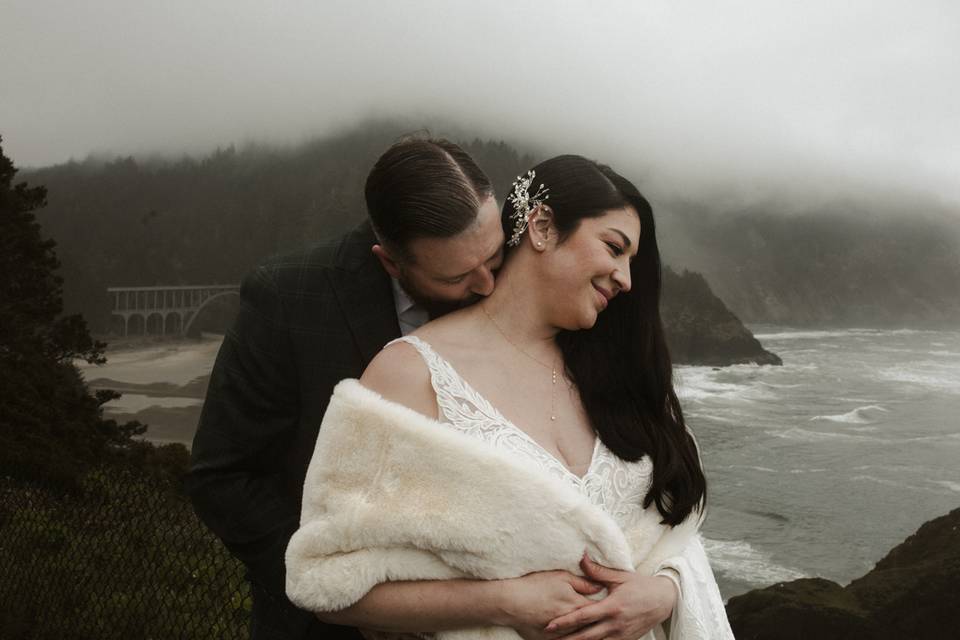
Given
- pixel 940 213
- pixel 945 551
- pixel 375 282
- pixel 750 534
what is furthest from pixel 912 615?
pixel 940 213

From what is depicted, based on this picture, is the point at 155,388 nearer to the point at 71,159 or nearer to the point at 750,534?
the point at 71,159

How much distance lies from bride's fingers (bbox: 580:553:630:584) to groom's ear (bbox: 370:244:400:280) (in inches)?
27.2

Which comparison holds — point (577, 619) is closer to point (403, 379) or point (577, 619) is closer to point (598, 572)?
point (598, 572)

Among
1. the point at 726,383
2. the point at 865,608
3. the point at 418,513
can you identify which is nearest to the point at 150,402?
the point at 726,383

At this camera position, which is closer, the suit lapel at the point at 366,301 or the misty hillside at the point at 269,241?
the suit lapel at the point at 366,301

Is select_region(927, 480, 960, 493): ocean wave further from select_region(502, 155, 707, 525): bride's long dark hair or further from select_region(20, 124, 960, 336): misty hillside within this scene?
select_region(502, 155, 707, 525): bride's long dark hair

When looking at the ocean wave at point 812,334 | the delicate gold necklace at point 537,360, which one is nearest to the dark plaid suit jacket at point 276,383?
the delicate gold necklace at point 537,360

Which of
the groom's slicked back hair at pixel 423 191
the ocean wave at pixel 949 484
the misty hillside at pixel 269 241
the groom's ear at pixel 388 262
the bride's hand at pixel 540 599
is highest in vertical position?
the groom's slicked back hair at pixel 423 191

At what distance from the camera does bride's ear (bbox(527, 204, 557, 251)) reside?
166 cm

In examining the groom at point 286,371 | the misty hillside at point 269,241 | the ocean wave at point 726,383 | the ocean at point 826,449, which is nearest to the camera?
the groom at point 286,371

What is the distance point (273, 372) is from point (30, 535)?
175 inches

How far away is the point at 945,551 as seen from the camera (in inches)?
208

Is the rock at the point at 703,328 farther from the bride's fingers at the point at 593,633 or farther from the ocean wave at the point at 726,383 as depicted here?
the bride's fingers at the point at 593,633

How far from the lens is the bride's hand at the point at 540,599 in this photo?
1.37m
